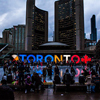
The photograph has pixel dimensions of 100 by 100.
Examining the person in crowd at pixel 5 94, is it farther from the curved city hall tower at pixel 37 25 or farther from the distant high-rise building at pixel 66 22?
the curved city hall tower at pixel 37 25

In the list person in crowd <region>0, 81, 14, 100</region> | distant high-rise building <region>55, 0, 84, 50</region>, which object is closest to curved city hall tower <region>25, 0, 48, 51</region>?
distant high-rise building <region>55, 0, 84, 50</region>

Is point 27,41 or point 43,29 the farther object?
point 43,29

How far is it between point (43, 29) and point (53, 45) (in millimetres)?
68194

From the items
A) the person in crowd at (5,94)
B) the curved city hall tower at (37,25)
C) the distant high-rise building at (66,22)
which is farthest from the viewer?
the curved city hall tower at (37,25)

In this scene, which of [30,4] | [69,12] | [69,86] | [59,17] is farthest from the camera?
[59,17]

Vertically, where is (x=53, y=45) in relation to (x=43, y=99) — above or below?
above

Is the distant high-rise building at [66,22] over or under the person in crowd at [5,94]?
over

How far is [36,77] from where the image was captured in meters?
8.10

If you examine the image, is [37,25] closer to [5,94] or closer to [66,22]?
[66,22]

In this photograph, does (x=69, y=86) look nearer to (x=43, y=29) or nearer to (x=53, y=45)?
(x=53, y=45)

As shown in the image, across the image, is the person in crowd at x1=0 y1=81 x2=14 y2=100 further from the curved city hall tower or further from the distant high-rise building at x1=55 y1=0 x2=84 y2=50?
the curved city hall tower

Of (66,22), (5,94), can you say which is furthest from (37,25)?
(5,94)

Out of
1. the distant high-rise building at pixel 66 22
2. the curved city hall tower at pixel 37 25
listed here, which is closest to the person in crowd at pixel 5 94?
the distant high-rise building at pixel 66 22

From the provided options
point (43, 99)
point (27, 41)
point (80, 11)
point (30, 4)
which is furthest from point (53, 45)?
point (43, 99)
